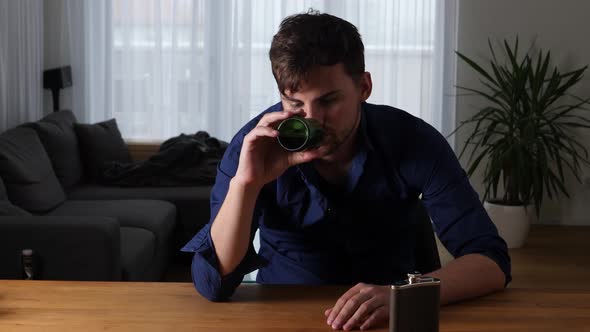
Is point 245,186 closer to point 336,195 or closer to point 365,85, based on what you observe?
point 336,195

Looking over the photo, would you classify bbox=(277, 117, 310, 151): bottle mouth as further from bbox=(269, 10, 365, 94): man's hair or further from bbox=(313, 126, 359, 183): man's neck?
bbox=(313, 126, 359, 183): man's neck

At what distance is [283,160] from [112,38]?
4337mm

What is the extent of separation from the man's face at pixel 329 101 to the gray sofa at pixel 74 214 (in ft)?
5.43

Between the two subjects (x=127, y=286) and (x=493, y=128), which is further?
(x=493, y=128)

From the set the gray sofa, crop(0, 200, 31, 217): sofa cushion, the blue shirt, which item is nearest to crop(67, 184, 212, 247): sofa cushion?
the gray sofa

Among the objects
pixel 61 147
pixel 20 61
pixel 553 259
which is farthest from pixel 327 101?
pixel 20 61

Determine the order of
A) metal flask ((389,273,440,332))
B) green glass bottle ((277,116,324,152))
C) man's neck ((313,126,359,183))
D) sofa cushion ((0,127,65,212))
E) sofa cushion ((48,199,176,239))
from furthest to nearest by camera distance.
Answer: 1. sofa cushion ((48,199,176,239))
2. sofa cushion ((0,127,65,212))
3. man's neck ((313,126,359,183))
4. green glass bottle ((277,116,324,152))
5. metal flask ((389,273,440,332))

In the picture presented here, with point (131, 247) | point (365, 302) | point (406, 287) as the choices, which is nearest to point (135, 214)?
point (131, 247)

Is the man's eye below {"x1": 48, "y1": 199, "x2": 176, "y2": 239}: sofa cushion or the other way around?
the other way around

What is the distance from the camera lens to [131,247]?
148 inches

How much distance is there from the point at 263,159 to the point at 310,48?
257mm

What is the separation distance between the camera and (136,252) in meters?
3.72

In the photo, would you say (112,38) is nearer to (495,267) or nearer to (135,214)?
(135,214)

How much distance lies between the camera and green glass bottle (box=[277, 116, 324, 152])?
1.73 meters
